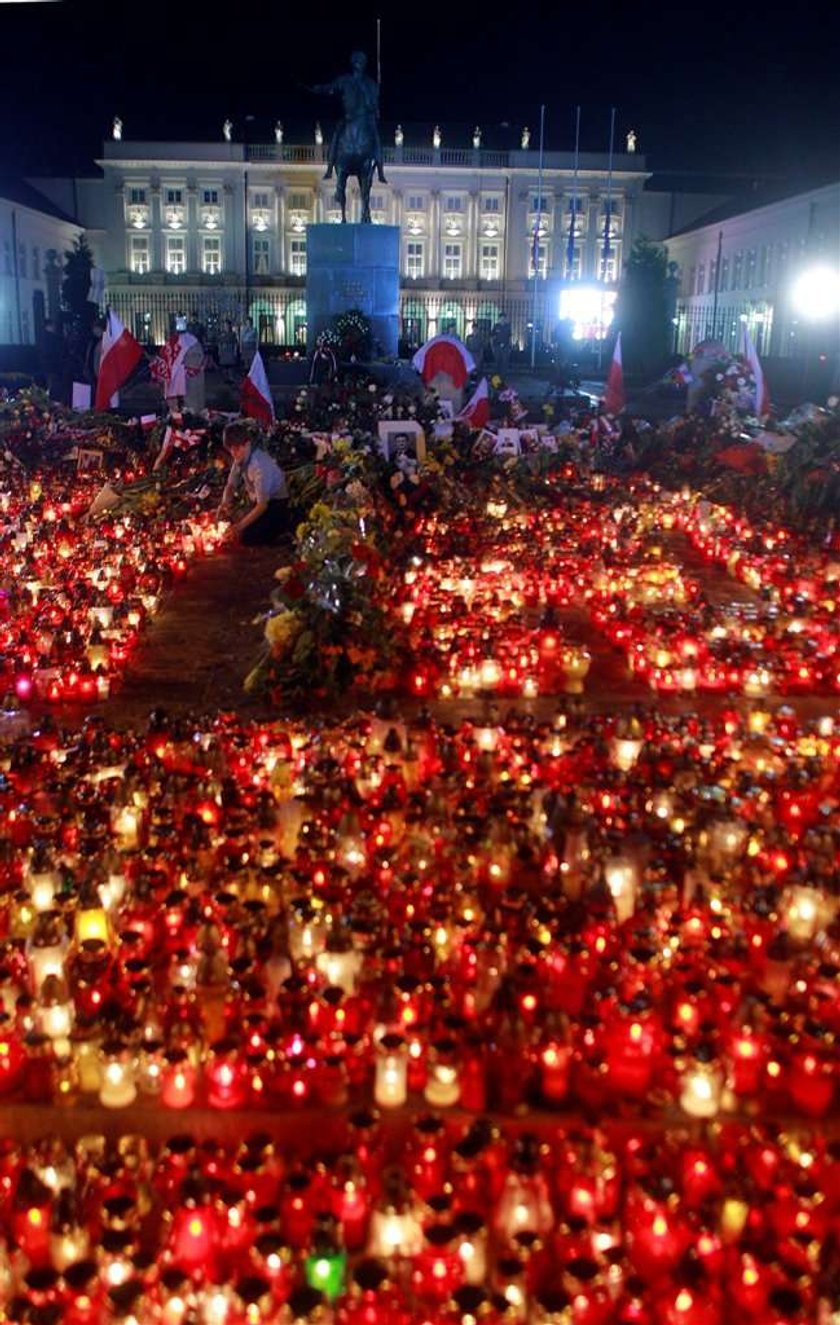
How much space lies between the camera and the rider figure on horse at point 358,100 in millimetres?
26417

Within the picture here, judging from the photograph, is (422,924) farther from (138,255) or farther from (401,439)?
(138,255)

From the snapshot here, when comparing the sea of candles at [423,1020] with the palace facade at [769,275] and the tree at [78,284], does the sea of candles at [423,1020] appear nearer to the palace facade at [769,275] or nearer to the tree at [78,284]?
the palace facade at [769,275]

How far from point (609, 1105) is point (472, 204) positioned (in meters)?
68.4

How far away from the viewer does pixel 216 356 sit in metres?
35.1

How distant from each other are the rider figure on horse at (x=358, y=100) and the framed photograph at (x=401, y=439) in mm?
14927

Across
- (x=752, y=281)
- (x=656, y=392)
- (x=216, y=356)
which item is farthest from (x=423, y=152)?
(x=656, y=392)

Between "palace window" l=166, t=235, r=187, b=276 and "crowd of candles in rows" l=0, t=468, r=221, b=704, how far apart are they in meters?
58.4

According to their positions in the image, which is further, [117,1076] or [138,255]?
[138,255]

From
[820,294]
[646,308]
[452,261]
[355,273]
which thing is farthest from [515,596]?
[452,261]

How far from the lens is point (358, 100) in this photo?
27.0m

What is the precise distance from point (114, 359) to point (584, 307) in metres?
47.2

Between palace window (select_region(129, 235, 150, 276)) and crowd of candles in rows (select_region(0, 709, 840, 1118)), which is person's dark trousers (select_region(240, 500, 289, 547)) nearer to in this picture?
crowd of candles in rows (select_region(0, 709, 840, 1118))

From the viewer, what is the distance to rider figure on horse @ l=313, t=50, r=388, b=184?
26417 millimetres

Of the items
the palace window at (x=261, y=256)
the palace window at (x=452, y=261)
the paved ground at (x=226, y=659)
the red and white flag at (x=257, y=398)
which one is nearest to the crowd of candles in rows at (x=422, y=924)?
the paved ground at (x=226, y=659)
